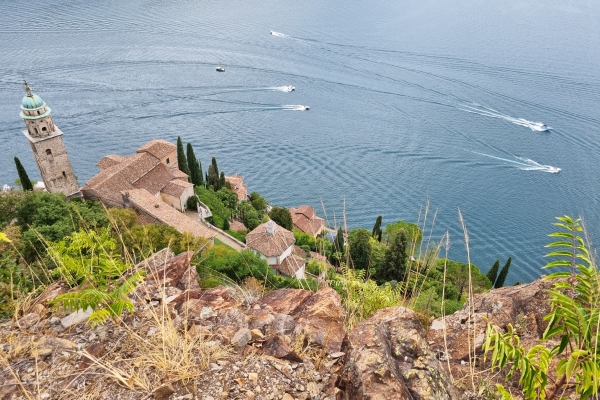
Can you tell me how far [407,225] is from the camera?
155 feet

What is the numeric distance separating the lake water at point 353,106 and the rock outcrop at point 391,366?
4030 cm

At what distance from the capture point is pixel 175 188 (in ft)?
135

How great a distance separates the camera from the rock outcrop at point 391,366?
16.7 ft

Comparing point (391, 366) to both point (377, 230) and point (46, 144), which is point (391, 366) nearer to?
point (46, 144)

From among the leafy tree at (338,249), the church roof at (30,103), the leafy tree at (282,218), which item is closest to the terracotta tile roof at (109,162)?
the church roof at (30,103)

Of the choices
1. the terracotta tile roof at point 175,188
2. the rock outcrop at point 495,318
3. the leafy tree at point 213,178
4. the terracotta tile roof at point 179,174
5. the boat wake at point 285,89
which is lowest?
the leafy tree at point 213,178

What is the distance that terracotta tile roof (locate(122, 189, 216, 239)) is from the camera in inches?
1330

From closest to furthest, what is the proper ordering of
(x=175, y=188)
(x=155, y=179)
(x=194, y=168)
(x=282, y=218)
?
(x=175, y=188)
(x=155, y=179)
(x=282, y=218)
(x=194, y=168)

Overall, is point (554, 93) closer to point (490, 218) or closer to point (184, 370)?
point (490, 218)

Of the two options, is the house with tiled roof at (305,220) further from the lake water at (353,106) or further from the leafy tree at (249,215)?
the leafy tree at (249,215)

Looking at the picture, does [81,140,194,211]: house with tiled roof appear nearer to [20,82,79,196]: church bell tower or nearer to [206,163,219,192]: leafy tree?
[20,82,79,196]: church bell tower

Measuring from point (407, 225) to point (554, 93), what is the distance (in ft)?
135

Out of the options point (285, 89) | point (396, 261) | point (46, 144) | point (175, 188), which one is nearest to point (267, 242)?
point (396, 261)

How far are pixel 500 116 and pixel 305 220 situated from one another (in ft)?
122
